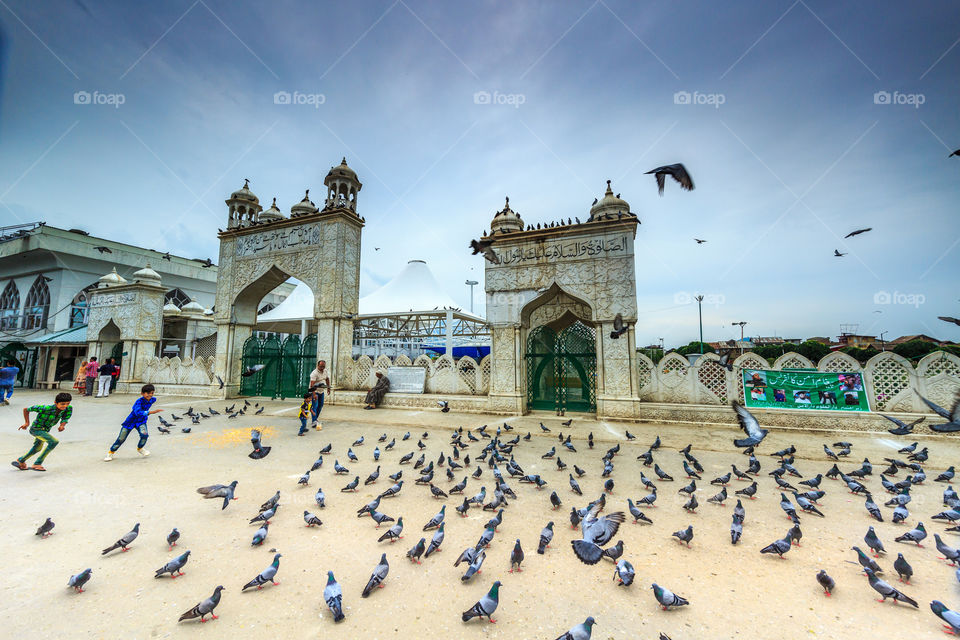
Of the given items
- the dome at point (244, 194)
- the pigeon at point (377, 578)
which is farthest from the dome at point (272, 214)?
the pigeon at point (377, 578)

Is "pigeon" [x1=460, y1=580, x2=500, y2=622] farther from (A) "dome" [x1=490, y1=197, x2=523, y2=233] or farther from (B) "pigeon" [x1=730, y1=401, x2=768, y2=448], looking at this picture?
(A) "dome" [x1=490, y1=197, x2=523, y2=233]

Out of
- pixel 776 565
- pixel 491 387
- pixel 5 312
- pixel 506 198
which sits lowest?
pixel 776 565

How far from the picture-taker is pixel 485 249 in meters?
10.7

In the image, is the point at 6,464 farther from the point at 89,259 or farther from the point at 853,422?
the point at 89,259

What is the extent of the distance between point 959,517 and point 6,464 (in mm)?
11045

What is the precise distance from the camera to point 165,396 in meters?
14.4

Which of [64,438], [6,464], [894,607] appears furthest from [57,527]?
[894,607]

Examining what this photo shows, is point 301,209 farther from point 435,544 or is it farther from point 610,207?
point 435,544

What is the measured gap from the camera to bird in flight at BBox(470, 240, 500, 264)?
10695mm

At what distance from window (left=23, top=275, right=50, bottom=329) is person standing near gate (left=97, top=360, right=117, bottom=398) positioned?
38.1 ft

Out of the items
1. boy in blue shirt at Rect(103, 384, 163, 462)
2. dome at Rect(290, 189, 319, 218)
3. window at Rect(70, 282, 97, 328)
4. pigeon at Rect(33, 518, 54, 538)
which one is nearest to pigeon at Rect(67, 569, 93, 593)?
pigeon at Rect(33, 518, 54, 538)

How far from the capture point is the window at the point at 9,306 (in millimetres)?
22203

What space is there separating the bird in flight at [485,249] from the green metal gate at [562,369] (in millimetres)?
2507

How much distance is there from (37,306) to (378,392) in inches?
969
